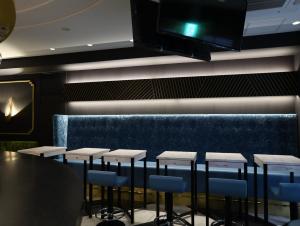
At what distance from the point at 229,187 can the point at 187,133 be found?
1.96 m

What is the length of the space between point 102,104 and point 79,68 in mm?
954

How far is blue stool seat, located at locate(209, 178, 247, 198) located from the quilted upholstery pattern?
5.50ft

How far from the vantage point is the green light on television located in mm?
2402

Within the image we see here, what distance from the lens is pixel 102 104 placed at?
555 cm

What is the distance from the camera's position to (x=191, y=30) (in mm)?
2432

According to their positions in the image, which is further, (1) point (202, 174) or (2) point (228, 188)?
(1) point (202, 174)

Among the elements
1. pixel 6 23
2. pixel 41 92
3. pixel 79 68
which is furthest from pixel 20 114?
pixel 6 23

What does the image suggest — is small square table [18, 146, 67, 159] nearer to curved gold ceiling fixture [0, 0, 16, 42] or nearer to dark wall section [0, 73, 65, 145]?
dark wall section [0, 73, 65, 145]

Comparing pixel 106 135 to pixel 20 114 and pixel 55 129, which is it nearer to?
pixel 55 129

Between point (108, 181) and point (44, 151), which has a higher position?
point (44, 151)

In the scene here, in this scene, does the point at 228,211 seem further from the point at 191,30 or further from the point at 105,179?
the point at 191,30

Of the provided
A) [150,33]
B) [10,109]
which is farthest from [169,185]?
[10,109]

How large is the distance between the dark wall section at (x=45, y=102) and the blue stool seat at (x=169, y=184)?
334 cm

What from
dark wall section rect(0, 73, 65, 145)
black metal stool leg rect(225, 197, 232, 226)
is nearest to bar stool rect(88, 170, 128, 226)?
black metal stool leg rect(225, 197, 232, 226)
